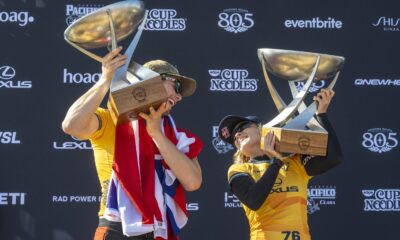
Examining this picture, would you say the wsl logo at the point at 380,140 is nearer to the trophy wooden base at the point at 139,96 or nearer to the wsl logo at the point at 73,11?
the wsl logo at the point at 73,11

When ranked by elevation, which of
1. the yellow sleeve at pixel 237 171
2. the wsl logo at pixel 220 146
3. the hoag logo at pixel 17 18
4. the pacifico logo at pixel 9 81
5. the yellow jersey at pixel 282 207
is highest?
the hoag logo at pixel 17 18

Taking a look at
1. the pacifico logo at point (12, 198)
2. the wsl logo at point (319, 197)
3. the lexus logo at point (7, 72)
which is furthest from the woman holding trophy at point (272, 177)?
the lexus logo at point (7, 72)

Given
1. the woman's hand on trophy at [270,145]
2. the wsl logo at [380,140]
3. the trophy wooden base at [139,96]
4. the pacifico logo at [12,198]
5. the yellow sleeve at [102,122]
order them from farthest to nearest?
the wsl logo at [380,140], the pacifico logo at [12,198], the woman's hand on trophy at [270,145], the yellow sleeve at [102,122], the trophy wooden base at [139,96]

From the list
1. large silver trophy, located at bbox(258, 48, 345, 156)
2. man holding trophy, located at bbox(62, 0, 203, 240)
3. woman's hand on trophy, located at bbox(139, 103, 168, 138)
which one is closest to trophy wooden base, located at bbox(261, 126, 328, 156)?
large silver trophy, located at bbox(258, 48, 345, 156)

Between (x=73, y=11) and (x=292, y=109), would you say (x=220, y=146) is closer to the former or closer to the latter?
(x=73, y=11)

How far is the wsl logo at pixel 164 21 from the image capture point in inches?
198

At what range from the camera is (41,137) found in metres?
4.88

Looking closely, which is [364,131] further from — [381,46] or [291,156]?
[291,156]

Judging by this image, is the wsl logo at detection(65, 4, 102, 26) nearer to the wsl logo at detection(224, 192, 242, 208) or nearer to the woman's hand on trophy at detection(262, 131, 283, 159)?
the wsl logo at detection(224, 192, 242, 208)

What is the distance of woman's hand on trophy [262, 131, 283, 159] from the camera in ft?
9.91

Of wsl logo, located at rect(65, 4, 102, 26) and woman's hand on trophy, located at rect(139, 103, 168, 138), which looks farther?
wsl logo, located at rect(65, 4, 102, 26)

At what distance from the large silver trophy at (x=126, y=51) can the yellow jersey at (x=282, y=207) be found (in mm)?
655

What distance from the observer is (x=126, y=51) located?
2898mm

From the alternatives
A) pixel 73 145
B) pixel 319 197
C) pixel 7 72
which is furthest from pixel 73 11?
pixel 319 197
